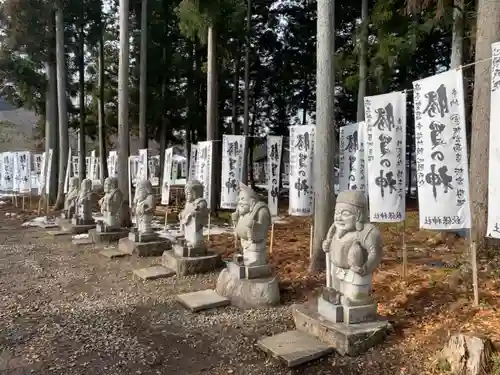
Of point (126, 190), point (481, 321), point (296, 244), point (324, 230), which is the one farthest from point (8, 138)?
point (481, 321)

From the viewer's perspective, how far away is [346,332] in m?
3.72

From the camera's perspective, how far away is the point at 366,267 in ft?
12.6

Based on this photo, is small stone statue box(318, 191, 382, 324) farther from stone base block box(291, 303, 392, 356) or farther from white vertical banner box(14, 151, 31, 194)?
white vertical banner box(14, 151, 31, 194)

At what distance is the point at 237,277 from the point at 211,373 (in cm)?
188

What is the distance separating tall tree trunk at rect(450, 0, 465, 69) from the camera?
25.9ft

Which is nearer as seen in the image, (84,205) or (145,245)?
(145,245)

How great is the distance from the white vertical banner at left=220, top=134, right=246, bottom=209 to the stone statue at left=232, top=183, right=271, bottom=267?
11.9 ft

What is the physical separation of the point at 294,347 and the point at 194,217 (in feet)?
11.4

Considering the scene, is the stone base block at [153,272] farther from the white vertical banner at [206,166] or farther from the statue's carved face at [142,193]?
the white vertical banner at [206,166]

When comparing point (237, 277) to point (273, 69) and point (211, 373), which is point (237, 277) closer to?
point (211, 373)

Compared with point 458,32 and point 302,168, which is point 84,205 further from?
point 458,32

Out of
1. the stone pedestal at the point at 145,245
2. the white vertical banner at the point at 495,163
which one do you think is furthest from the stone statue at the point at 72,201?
the white vertical banner at the point at 495,163

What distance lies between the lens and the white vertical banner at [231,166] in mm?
9109

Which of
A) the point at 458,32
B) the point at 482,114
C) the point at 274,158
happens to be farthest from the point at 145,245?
the point at 458,32
